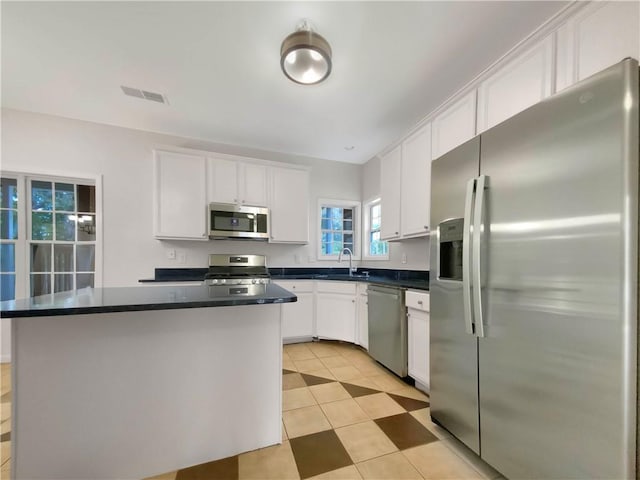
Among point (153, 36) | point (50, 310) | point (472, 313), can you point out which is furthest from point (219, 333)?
point (153, 36)

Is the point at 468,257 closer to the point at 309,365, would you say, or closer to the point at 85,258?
the point at 309,365

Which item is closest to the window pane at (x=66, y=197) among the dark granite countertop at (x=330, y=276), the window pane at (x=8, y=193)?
the window pane at (x=8, y=193)

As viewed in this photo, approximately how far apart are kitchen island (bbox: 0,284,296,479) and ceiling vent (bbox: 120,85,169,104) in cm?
199

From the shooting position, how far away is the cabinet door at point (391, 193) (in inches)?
112

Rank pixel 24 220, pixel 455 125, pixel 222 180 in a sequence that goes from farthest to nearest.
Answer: pixel 222 180 → pixel 24 220 → pixel 455 125

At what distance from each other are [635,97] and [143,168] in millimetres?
4019

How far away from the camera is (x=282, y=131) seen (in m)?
3.24

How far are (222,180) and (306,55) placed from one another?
1997mm

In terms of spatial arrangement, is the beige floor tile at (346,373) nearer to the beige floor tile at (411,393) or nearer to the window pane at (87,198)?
the beige floor tile at (411,393)

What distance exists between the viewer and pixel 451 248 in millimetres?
1626

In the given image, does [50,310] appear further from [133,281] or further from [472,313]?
[133,281]

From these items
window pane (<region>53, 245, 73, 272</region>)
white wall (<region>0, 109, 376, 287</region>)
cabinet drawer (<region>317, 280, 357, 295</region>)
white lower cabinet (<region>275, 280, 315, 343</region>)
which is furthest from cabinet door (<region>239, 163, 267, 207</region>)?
window pane (<region>53, 245, 73, 272</region>)

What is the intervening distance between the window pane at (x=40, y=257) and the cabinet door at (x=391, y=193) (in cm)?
387

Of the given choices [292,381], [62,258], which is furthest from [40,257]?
[292,381]
